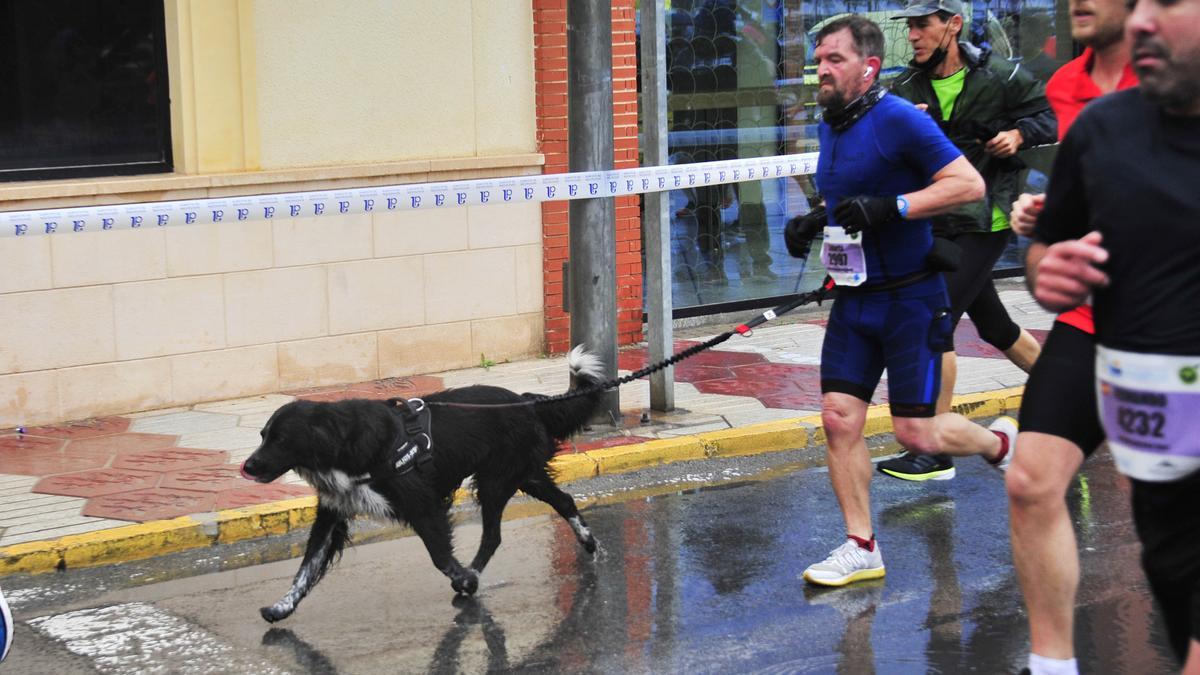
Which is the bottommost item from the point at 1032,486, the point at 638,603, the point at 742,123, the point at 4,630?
the point at 638,603

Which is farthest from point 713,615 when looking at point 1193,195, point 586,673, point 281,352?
point 281,352

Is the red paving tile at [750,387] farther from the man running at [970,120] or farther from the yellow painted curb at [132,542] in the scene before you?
the yellow painted curb at [132,542]

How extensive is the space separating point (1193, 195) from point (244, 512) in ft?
16.1

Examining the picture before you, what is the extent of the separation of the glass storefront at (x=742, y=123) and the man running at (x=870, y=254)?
5715 millimetres

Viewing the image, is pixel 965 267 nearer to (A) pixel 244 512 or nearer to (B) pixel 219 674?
(A) pixel 244 512

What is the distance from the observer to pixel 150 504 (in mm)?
7402

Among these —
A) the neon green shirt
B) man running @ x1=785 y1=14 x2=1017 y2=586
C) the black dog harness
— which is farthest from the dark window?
man running @ x1=785 y1=14 x2=1017 y2=586

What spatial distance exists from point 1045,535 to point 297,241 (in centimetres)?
616

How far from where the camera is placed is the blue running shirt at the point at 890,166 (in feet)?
19.4

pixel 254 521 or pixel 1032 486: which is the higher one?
pixel 1032 486

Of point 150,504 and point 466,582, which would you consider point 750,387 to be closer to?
point 150,504

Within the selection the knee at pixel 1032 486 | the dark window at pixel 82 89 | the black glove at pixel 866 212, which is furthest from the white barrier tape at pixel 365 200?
the knee at pixel 1032 486

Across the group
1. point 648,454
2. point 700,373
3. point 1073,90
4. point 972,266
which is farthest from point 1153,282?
point 700,373

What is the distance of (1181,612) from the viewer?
363cm
